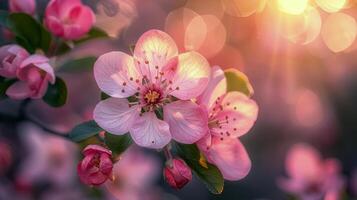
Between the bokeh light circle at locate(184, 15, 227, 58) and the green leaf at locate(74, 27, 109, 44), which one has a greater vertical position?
the green leaf at locate(74, 27, 109, 44)

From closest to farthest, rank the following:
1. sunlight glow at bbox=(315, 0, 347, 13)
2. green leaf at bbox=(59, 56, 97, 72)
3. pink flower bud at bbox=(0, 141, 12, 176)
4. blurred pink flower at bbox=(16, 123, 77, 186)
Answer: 1. green leaf at bbox=(59, 56, 97, 72)
2. blurred pink flower at bbox=(16, 123, 77, 186)
3. pink flower bud at bbox=(0, 141, 12, 176)
4. sunlight glow at bbox=(315, 0, 347, 13)

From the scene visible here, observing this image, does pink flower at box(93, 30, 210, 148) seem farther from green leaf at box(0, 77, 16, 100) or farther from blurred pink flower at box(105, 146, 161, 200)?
blurred pink flower at box(105, 146, 161, 200)

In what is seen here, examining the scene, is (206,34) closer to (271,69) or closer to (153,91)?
(271,69)

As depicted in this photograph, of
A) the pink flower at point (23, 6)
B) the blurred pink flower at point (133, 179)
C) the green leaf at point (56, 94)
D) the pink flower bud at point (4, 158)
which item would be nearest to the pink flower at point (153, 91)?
the green leaf at point (56, 94)

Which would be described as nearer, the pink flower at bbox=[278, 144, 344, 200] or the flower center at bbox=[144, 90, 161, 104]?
the flower center at bbox=[144, 90, 161, 104]

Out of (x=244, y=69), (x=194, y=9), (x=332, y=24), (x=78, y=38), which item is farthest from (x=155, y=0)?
(x=78, y=38)

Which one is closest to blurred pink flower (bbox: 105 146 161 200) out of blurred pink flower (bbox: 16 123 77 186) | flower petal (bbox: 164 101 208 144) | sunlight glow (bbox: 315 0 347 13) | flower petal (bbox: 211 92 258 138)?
blurred pink flower (bbox: 16 123 77 186)

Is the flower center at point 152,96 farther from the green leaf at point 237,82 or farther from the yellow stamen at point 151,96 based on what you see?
the green leaf at point 237,82
